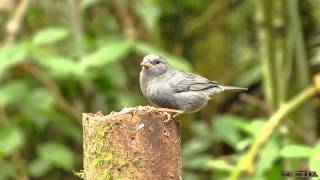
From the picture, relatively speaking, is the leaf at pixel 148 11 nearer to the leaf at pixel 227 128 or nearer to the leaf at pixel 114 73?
the leaf at pixel 114 73

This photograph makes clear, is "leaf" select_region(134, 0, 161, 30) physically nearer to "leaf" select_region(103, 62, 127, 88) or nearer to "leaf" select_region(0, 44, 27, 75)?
"leaf" select_region(103, 62, 127, 88)

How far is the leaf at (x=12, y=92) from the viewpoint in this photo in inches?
215

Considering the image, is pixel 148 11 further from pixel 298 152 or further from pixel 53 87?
pixel 298 152

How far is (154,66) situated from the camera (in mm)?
3865

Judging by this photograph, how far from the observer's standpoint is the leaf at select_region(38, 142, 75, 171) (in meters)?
5.79

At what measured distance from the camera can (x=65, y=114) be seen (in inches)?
246

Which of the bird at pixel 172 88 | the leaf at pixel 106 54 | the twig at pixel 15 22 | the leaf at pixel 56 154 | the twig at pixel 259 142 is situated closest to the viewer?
the bird at pixel 172 88

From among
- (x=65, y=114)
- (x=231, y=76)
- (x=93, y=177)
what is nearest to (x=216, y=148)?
(x=231, y=76)

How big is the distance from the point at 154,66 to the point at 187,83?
0.19 meters

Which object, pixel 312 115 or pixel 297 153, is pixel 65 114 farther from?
pixel 297 153

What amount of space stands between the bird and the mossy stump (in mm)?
641

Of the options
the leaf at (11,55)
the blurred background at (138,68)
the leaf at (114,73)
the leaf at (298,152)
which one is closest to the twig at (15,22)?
the blurred background at (138,68)

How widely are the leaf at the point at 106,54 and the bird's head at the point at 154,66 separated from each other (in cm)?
137

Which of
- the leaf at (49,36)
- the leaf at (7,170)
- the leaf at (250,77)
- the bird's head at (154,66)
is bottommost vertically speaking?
the bird's head at (154,66)
